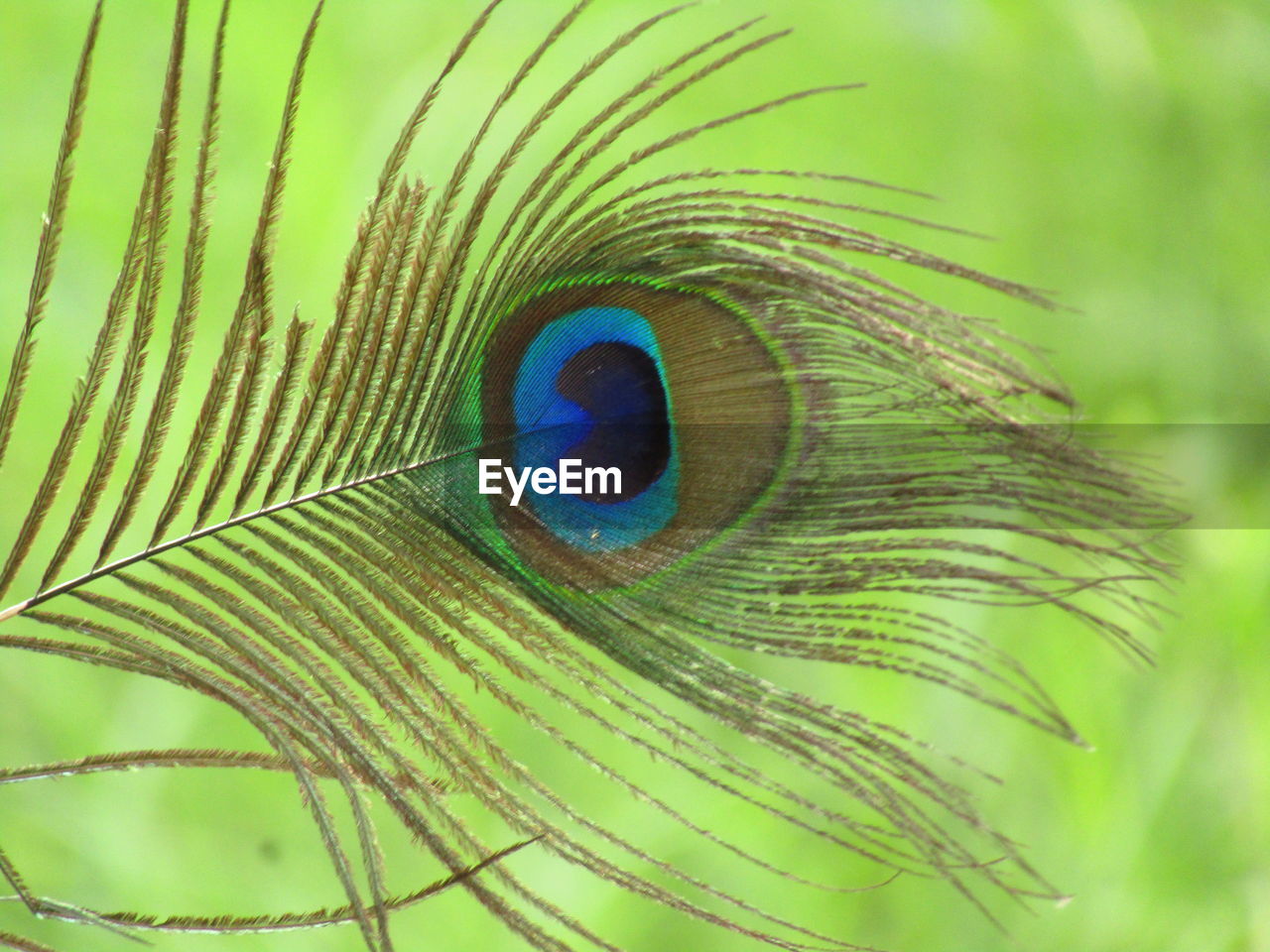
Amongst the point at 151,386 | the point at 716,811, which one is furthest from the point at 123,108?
the point at 716,811

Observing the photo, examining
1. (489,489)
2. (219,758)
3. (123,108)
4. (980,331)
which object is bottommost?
(219,758)

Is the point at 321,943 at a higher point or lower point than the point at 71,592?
lower

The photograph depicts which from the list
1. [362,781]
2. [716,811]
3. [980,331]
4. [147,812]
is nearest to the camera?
[362,781]

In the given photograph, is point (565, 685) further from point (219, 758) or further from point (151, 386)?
point (151, 386)
